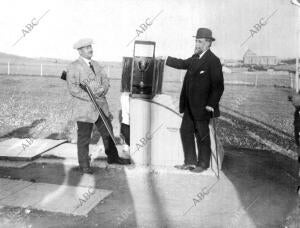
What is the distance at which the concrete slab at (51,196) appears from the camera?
4.74 meters

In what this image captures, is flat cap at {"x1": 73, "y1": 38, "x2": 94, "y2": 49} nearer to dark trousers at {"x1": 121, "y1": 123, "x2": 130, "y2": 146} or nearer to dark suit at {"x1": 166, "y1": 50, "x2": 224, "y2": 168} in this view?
dark suit at {"x1": 166, "y1": 50, "x2": 224, "y2": 168}

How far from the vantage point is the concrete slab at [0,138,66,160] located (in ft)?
22.9

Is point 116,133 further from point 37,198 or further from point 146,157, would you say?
point 37,198

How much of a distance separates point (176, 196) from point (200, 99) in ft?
5.13

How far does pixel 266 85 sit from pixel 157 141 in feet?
67.8

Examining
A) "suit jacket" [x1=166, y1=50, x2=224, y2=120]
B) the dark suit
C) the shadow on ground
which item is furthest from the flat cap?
the shadow on ground

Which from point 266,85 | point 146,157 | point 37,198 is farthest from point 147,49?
point 266,85

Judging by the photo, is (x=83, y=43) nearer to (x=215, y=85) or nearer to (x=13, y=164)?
(x=215, y=85)

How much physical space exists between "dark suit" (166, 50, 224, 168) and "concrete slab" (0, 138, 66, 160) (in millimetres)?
2678

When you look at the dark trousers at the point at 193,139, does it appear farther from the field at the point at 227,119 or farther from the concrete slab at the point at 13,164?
the concrete slab at the point at 13,164

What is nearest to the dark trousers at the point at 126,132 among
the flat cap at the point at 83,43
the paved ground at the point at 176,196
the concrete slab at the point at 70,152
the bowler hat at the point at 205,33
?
the concrete slab at the point at 70,152

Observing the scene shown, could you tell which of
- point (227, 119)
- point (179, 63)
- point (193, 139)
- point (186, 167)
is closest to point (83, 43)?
point (179, 63)

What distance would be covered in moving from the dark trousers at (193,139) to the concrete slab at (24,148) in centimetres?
264

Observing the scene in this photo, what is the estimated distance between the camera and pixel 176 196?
5.30 metres
